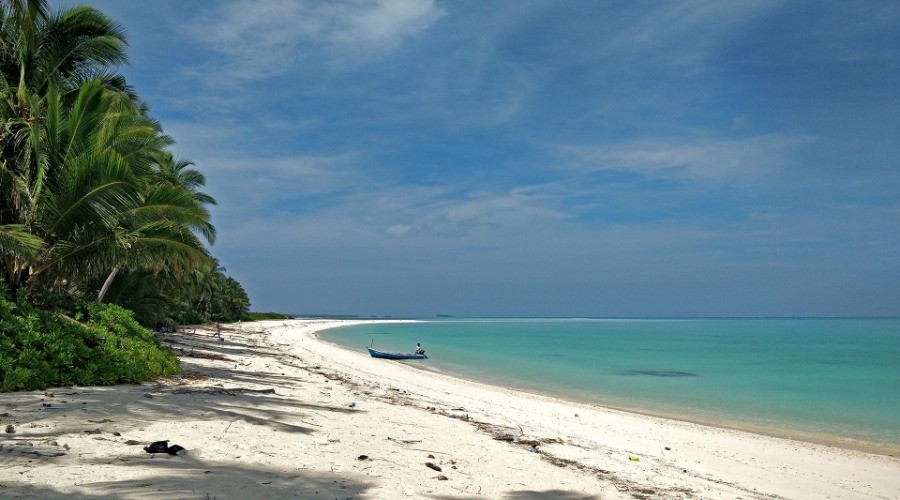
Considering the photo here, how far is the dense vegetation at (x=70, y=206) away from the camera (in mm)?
8242

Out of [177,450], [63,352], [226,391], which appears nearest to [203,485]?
[177,450]

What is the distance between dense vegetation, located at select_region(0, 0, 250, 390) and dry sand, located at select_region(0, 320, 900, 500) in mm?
937

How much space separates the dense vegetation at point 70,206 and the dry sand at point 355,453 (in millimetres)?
937

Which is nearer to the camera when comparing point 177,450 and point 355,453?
point 177,450

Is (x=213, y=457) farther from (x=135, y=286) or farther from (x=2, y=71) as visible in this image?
(x=135, y=286)

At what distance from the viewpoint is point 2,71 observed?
12.2 meters

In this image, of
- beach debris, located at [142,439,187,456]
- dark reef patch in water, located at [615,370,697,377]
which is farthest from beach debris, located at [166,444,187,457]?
dark reef patch in water, located at [615,370,697,377]

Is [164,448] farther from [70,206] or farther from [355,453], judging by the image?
[70,206]

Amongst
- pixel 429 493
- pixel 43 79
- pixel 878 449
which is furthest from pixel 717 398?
pixel 43 79

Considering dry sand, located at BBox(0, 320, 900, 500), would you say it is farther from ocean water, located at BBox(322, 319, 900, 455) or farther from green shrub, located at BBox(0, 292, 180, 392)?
ocean water, located at BBox(322, 319, 900, 455)

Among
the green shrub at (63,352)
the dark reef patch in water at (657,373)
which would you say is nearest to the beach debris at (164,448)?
the green shrub at (63,352)

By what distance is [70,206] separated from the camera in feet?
31.8

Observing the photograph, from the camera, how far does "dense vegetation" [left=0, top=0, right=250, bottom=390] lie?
8242mm

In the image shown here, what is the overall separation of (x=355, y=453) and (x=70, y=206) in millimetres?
7754
